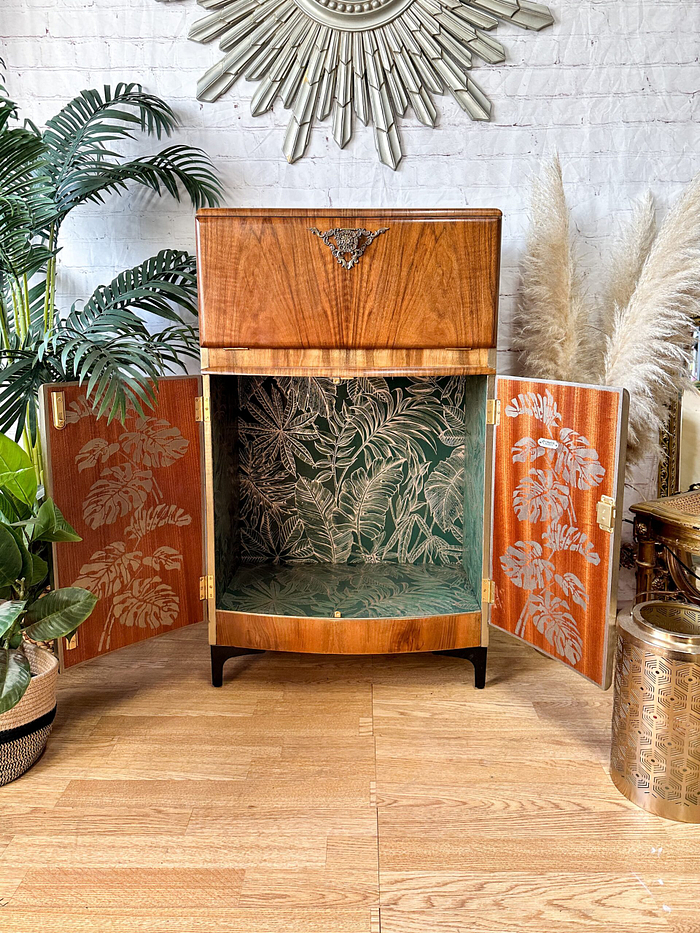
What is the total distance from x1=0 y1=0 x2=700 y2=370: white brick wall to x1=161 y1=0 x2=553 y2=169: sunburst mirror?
0.13 ft

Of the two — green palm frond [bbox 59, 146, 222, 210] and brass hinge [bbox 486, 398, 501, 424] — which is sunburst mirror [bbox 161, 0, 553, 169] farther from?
brass hinge [bbox 486, 398, 501, 424]

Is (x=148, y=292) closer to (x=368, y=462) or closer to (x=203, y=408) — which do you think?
(x=203, y=408)

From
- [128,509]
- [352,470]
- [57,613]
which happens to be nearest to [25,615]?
[57,613]

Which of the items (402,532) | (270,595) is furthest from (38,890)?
(402,532)

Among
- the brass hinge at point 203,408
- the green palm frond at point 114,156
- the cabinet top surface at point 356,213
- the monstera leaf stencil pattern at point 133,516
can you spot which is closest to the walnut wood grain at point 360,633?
the monstera leaf stencil pattern at point 133,516

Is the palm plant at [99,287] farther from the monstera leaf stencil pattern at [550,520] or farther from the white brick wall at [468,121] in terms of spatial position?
the monstera leaf stencil pattern at [550,520]

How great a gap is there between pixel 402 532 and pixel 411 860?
47.0 inches

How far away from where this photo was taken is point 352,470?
2461mm

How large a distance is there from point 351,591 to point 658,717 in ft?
3.21

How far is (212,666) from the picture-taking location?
2.11 m

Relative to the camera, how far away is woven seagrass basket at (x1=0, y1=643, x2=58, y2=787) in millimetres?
1664

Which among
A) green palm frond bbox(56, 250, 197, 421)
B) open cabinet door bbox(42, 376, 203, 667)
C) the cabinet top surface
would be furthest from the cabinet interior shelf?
the cabinet top surface

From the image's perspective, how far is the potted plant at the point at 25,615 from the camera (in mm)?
1657

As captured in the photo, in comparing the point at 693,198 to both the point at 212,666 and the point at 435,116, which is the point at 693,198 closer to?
the point at 435,116
